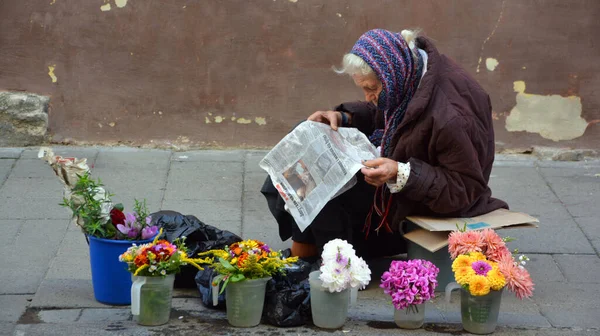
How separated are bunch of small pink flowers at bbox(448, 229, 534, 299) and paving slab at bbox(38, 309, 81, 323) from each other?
1571 mm

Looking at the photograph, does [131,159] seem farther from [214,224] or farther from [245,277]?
[245,277]

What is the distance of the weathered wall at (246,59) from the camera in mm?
5789

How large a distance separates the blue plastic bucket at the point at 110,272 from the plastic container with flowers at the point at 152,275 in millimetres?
125

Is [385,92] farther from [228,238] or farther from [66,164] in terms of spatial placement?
[66,164]

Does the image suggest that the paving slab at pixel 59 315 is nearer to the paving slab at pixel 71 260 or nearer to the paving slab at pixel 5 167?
the paving slab at pixel 71 260

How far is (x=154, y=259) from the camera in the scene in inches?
134

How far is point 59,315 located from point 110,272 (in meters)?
0.28

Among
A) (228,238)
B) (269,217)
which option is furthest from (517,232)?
(228,238)

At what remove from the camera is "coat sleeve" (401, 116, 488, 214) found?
144 inches

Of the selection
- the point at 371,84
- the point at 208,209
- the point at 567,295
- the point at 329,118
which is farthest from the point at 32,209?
the point at 567,295

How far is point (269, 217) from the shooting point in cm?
495

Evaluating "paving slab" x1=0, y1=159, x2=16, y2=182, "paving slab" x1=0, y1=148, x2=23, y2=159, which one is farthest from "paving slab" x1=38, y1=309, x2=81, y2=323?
"paving slab" x1=0, y1=148, x2=23, y2=159

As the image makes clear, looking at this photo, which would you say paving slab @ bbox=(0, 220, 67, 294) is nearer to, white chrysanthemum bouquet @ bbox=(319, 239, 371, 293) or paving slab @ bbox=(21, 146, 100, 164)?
paving slab @ bbox=(21, 146, 100, 164)

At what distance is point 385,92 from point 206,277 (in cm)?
109
